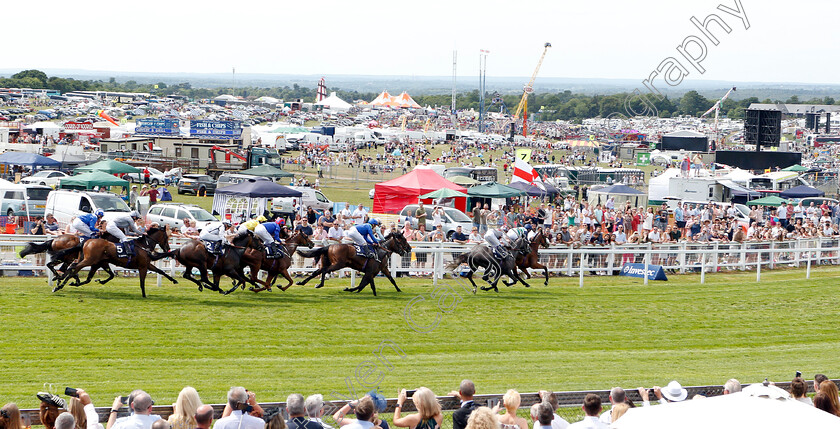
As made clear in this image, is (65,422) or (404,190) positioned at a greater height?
(65,422)

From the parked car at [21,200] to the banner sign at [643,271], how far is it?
15680 mm

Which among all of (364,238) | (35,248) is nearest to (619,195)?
(364,238)

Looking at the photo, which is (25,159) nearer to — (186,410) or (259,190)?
(259,190)

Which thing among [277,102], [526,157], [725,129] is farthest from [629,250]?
[277,102]

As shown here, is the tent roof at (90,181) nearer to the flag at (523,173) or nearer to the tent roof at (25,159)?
the tent roof at (25,159)

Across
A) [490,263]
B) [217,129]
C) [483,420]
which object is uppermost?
[217,129]

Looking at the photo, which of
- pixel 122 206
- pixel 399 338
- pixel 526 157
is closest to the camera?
pixel 399 338

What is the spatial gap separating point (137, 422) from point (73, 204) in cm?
1938

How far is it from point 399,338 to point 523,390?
134 inches

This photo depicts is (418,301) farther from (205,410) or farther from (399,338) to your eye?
(205,410)

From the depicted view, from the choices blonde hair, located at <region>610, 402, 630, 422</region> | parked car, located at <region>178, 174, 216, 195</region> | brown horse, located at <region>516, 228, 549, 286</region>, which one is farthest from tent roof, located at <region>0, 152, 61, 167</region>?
blonde hair, located at <region>610, 402, 630, 422</region>

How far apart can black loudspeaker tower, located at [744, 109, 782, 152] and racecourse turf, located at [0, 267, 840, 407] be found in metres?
48.6

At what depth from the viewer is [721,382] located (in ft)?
33.8

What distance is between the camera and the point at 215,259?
15422mm
